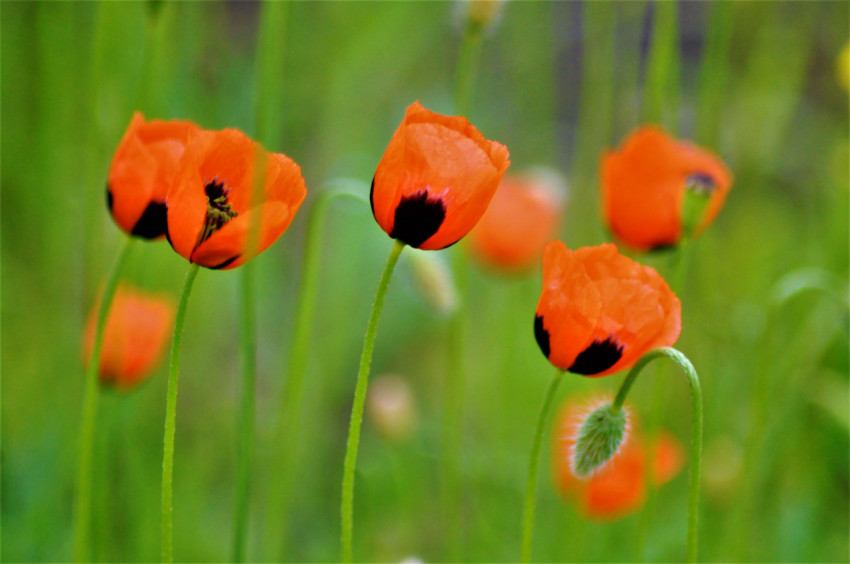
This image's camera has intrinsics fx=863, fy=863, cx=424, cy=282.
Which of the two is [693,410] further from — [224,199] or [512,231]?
[512,231]

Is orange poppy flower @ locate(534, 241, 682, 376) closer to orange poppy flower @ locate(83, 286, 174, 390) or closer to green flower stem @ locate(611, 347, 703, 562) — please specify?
green flower stem @ locate(611, 347, 703, 562)

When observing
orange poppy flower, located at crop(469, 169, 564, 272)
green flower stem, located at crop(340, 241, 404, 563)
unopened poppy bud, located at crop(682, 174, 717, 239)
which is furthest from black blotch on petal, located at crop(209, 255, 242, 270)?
orange poppy flower, located at crop(469, 169, 564, 272)

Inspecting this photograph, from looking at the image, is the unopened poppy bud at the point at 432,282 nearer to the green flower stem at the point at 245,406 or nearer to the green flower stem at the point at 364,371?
the green flower stem at the point at 245,406

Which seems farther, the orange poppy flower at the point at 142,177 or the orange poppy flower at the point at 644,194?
the orange poppy flower at the point at 644,194

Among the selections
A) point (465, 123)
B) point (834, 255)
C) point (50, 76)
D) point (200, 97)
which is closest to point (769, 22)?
point (834, 255)

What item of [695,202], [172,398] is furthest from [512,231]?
[172,398]

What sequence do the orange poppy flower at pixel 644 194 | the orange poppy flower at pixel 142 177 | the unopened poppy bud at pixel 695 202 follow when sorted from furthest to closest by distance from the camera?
the orange poppy flower at pixel 644 194
the unopened poppy bud at pixel 695 202
the orange poppy flower at pixel 142 177

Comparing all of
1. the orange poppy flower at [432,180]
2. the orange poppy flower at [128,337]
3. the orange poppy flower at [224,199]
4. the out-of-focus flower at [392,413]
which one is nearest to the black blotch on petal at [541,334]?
the orange poppy flower at [432,180]
